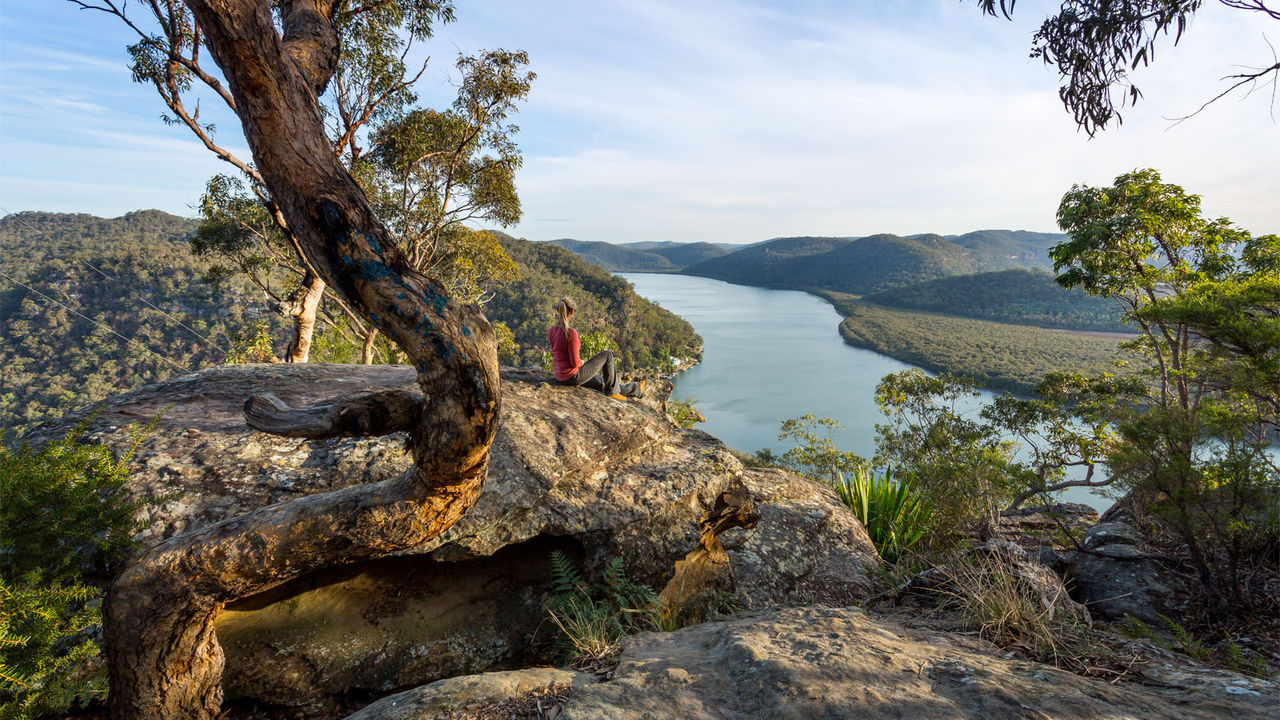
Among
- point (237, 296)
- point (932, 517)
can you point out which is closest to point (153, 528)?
point (932, 517)

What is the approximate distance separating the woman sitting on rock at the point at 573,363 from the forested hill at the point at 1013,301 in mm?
84513

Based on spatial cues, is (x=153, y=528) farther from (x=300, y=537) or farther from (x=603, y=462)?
(x=603, y=462)

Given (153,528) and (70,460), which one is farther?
(153,528)

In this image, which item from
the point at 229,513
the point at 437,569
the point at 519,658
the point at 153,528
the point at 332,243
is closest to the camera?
the point at 332,243

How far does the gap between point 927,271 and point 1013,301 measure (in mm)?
38244

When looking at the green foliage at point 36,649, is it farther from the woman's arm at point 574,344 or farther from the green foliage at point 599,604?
the woman's arm at point 574,344

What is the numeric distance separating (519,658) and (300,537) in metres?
1.73

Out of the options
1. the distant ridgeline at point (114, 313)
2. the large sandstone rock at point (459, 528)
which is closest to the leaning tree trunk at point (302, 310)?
the distant ridgeline at point (114, 313)

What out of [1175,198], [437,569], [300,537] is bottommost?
[437,569]

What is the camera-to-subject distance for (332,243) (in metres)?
1.82

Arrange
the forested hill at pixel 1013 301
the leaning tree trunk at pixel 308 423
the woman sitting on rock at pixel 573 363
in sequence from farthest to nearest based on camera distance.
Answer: the forested hill at pixel 1013 301, the woman sitting on rock at pixel 573 363, the leaning tree trunk at pixel 308 423

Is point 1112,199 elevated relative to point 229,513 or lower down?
elevated

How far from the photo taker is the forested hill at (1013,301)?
231ft

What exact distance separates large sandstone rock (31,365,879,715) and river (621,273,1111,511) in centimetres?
1537
